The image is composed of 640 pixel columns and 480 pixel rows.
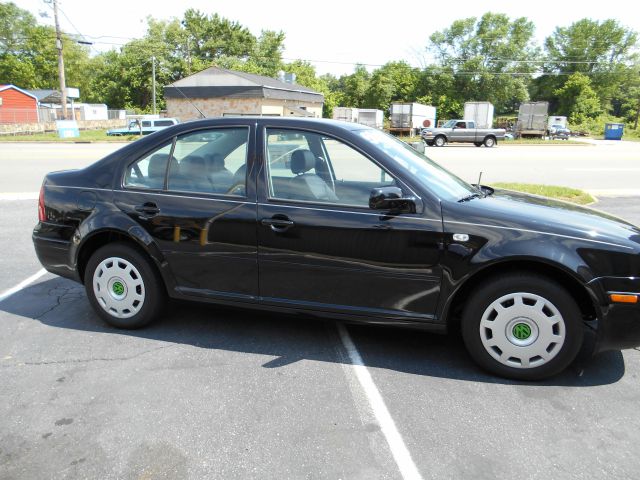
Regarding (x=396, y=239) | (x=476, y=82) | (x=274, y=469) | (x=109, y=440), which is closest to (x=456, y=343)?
(x=396, y=239)

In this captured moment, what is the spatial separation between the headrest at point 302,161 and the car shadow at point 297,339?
1.08 metres

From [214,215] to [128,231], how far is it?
0.74 metres

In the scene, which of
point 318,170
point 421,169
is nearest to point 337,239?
point 318,170

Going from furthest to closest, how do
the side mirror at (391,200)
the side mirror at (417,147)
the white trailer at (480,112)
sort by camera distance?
the white trailer at (480,112), the side mirror at (417,147), the side mirror at (391,200)

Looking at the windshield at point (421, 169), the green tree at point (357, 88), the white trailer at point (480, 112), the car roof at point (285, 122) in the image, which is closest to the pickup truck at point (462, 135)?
the white trailer at point (480, 112)

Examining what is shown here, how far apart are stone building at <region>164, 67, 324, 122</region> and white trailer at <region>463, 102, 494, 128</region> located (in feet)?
44.8

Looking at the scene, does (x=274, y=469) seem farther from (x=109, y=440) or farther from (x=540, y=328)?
(x=540, y=328)

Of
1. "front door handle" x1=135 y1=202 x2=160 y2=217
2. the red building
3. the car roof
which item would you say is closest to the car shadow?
"front door handle" x1=135 y1=202 x2=160 y2=217

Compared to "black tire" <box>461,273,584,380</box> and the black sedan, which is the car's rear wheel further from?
"black tire" <box>461,273,584,380</box>

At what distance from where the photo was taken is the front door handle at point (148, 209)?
13.0 feet

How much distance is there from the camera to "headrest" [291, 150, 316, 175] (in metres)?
3.86

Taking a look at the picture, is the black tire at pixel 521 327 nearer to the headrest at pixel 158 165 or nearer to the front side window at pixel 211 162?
the front side window at pixel 211 162

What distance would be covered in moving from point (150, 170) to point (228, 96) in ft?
135

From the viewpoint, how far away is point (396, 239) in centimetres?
343
